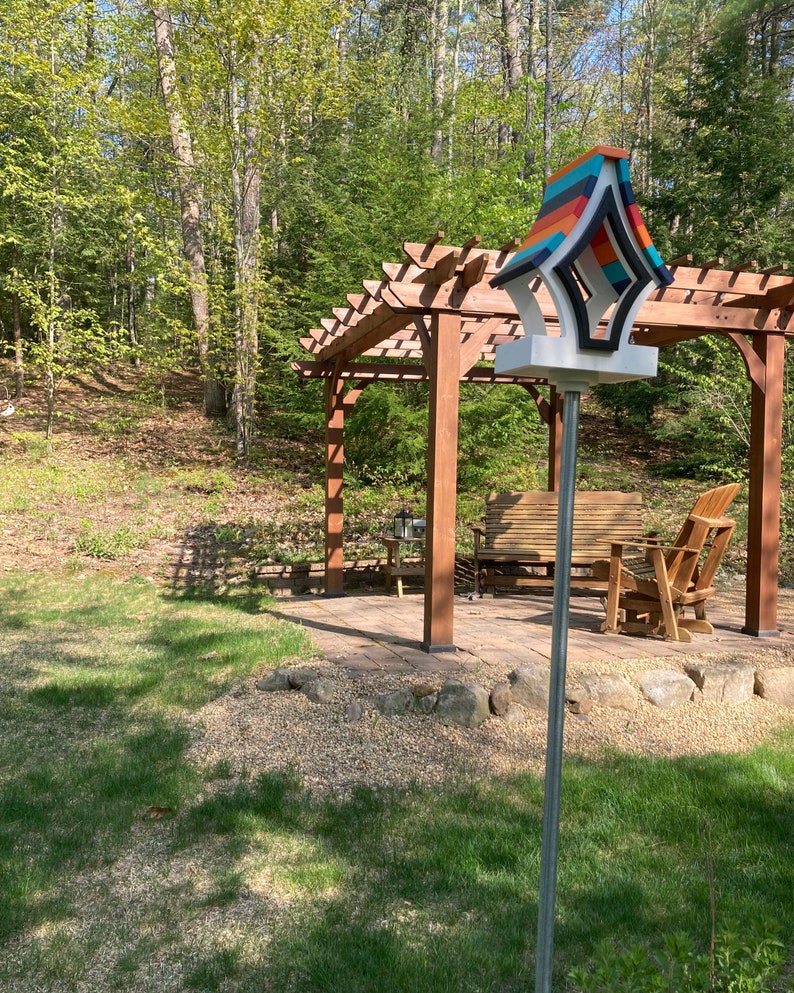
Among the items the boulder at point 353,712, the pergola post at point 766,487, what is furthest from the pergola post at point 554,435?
the boulder at point 353,712

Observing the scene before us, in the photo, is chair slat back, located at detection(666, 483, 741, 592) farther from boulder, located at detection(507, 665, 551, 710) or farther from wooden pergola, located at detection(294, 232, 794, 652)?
boulder, located at detection(507, 665, 551, 710)

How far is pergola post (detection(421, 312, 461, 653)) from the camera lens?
16.6ft

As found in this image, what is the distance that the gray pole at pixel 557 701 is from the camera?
1.78 meters

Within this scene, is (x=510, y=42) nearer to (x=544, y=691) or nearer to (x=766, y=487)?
(x=766, y=487)

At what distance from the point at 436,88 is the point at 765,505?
13.3 meters

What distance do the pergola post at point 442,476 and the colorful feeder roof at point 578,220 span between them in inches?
123

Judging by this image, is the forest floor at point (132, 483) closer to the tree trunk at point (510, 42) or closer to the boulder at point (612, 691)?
the boulder at point (612, 691)

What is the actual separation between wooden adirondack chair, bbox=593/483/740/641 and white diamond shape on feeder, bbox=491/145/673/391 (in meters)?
3.66

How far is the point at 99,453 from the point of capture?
13.5 meters

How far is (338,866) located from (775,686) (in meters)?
3.15

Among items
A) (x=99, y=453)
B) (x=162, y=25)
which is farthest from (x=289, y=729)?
(x=162, y=25)

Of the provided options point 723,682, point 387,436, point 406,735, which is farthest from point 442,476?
point 387,436

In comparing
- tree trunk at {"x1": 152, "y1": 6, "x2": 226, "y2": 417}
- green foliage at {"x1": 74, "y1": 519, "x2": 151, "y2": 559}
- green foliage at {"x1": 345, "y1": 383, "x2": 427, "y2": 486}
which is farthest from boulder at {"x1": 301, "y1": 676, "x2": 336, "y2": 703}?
tree trunk at {"x1": 152, "y1": 6, "x2": 226, "y2": 417}

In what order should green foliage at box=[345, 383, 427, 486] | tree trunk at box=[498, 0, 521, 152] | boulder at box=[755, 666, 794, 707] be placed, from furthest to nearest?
tree trunk at box=[498, 0, 521, 152] → green foliage at box=[345, 383, 427, 486] → boulder at box=[755, 666, 794, 707]
